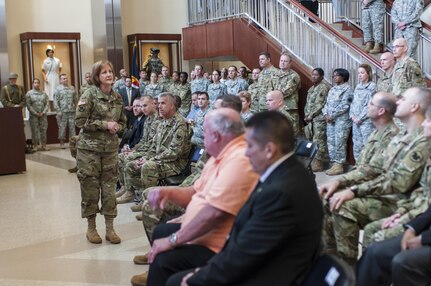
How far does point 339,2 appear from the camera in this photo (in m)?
10.8

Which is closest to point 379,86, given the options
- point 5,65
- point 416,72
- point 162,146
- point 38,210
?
point 416,72

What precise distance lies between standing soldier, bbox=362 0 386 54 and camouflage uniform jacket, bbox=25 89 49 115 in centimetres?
707

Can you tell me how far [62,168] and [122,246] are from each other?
5.19m

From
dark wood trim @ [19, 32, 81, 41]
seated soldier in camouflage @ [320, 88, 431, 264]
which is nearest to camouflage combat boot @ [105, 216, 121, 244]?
seated soldier in camouflage @ [320, 88, 431, 264]

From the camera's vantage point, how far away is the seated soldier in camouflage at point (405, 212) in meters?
3.23

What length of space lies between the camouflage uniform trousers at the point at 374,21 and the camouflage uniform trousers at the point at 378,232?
6.36 m

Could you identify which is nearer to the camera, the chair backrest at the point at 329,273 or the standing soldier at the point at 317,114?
the chair backrest at the point at 329,273

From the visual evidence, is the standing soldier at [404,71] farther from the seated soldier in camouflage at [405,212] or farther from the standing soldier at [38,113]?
the standing soldier at [38,113]

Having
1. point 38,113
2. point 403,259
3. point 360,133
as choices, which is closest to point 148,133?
point 360,133

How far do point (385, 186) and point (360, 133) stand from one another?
4277 millimetres

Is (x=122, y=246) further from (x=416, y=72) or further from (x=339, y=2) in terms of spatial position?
(x=339, y=2)

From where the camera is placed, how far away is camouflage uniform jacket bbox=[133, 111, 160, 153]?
6941mm

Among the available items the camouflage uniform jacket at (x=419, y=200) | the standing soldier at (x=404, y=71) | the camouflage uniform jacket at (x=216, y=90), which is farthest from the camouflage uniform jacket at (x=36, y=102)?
the camouflage uniform jacket at (x=419, y=200)

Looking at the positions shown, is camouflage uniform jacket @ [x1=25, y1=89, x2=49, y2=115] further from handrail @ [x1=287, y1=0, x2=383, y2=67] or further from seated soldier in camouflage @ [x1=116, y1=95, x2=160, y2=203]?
seated soldier in camouflage @ [x1=116, y1=95, x2=160, y2=203]
